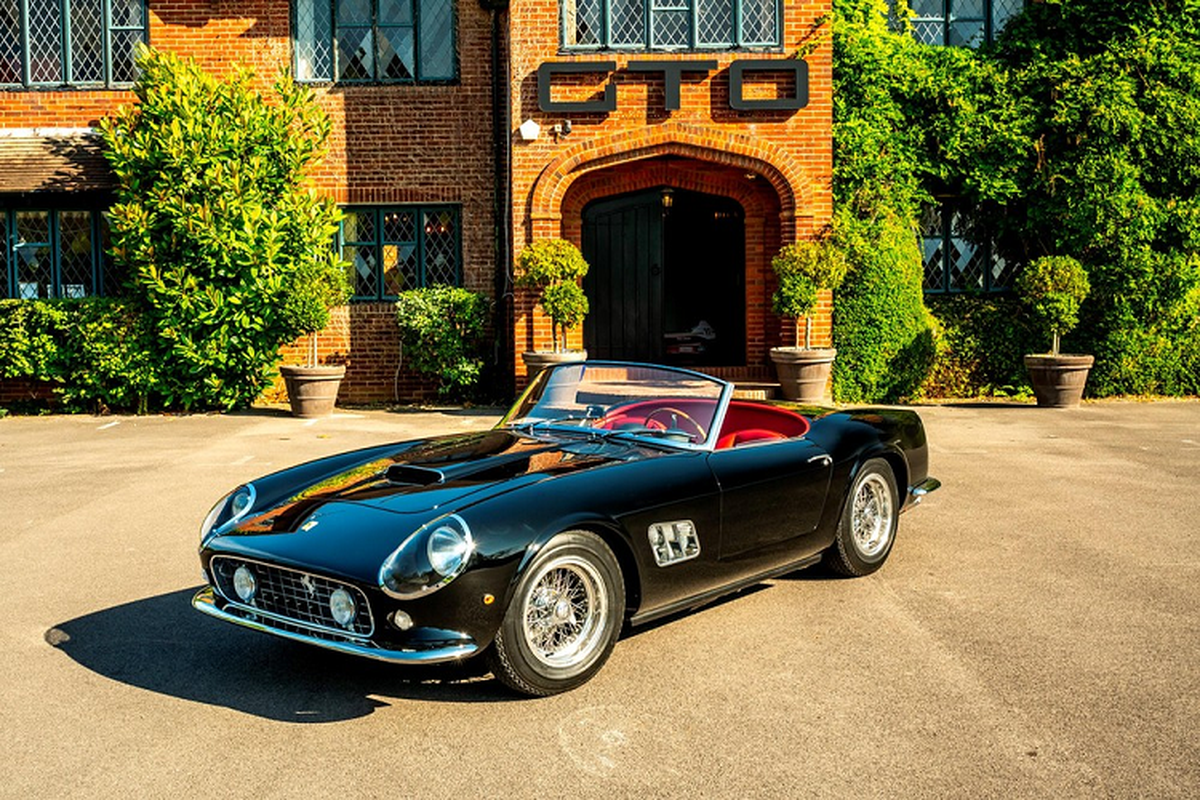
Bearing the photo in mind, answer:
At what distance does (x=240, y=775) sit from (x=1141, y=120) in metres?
15.6

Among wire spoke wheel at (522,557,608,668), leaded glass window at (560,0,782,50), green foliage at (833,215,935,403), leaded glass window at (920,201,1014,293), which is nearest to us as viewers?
wire spoke wheel at (522,557,608,668)

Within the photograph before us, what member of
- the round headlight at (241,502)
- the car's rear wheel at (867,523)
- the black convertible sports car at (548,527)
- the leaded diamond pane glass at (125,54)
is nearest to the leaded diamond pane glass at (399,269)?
the leaded diamond pane glass at (125,54)

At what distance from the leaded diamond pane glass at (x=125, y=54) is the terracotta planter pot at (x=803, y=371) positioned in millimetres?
9931

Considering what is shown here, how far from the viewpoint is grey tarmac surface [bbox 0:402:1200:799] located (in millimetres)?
3736

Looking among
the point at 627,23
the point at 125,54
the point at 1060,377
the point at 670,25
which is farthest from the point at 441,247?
the point at 1060,377

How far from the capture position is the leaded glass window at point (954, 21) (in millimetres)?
16969

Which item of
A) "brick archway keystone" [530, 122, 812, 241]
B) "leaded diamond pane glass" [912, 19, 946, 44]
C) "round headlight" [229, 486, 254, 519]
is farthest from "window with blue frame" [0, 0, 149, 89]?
"round headlight" [229, 486, 254, 519]

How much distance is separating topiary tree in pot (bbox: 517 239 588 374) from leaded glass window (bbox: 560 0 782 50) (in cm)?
266

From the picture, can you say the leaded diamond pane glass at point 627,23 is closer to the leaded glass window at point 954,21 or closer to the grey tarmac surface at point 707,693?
the leaded glass window at point 954,21

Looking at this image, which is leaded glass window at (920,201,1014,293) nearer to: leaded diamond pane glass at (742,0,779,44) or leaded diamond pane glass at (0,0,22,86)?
leaded diamond pane glass at (742,0,779,44)

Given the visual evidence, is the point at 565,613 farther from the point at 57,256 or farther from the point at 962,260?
the point at 57,256

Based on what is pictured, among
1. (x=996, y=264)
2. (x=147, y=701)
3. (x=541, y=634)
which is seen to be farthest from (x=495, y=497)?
(x=996, y=264)

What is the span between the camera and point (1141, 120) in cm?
1593

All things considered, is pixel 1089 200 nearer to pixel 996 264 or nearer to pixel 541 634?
pixel 996 264
